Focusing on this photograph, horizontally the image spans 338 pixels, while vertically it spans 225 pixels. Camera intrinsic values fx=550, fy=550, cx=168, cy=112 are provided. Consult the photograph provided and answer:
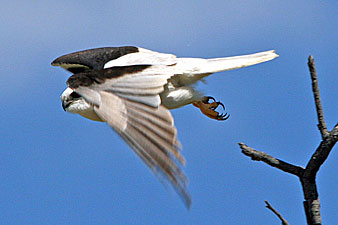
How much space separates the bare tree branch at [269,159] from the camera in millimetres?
3650

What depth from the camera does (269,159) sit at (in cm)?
371

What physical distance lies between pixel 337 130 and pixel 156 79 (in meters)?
1.61

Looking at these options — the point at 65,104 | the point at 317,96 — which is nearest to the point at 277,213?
the point at 317,96

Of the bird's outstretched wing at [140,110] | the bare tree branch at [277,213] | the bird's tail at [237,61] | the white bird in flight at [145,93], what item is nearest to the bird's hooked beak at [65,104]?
the white bird in flight at [145,93]

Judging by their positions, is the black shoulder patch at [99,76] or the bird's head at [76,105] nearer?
the black shoulder patch at [99,76]

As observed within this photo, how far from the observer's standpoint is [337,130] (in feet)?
11.6

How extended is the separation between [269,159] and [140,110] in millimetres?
1019

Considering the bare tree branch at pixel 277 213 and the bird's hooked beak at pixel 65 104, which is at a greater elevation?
the bird's hooked beak at pixel 65 104

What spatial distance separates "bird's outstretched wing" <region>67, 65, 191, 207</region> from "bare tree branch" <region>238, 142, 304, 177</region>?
1.70 ft

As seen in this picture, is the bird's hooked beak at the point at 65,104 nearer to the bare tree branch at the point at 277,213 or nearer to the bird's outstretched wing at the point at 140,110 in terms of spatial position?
the bird's outstretched wing at the point at 140,110

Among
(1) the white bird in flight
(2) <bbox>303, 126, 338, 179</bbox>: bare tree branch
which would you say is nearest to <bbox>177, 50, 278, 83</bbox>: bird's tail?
(1) the white bird in flight

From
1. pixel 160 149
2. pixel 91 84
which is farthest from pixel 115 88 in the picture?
pixel 160 149

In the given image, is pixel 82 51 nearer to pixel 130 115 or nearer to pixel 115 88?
pixel 115 88

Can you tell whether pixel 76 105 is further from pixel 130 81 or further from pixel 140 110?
pixel 140 110
